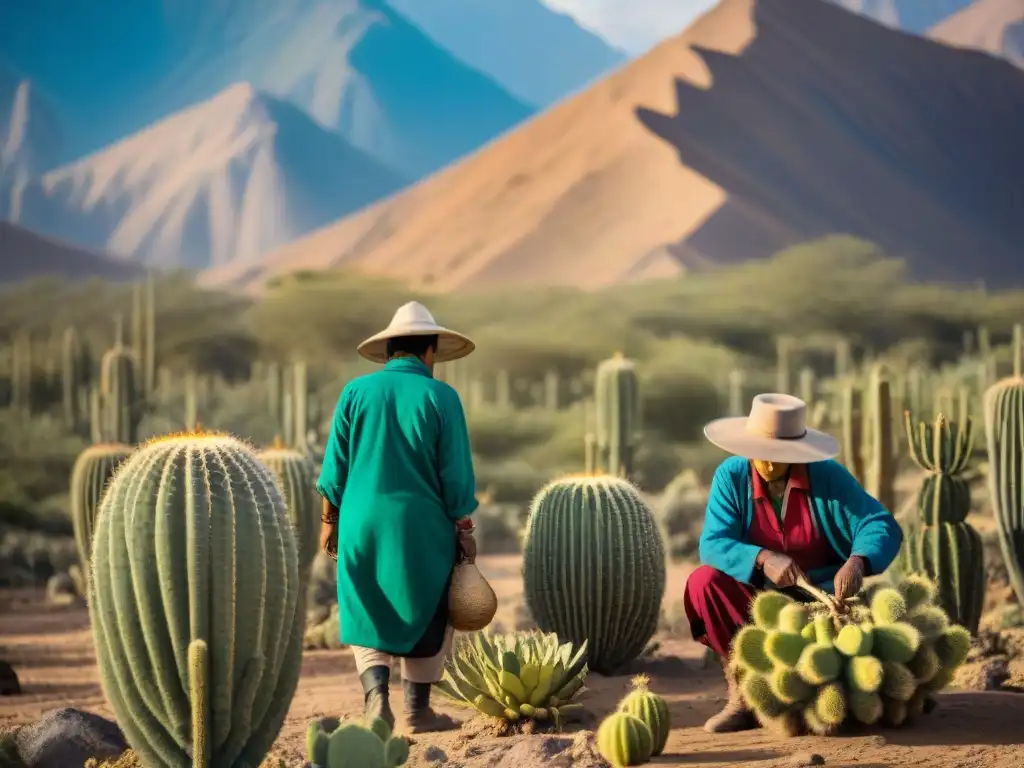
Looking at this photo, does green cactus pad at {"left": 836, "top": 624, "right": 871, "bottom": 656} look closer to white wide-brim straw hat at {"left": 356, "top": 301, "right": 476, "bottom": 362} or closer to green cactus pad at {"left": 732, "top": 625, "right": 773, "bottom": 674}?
green cactus pad at {"left": 732, "top": 625, "right": 773, "bottom": 674}

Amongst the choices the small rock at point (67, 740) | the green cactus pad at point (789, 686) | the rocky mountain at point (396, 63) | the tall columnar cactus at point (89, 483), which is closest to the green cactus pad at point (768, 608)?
the green cactus pad at point (789, 686)

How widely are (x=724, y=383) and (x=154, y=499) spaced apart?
2205 centimetres

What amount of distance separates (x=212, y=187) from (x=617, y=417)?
23.1 meters

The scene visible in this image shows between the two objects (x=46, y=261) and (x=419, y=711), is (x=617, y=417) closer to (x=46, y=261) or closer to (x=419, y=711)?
(x=419, y=711)

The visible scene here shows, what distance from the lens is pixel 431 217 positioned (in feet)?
110

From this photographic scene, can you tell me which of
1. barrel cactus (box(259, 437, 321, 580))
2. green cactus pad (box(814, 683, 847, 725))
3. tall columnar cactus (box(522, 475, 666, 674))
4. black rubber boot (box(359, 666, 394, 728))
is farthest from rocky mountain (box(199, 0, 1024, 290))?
green cactus pad (box(814, 683, 847, 725))

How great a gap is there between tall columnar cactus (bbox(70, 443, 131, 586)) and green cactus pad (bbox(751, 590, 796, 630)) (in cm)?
585

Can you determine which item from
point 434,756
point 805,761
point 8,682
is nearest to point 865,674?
point 805,761

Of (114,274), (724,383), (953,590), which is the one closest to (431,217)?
(114,274)

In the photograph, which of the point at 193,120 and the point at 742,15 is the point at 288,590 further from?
the point at 742,15

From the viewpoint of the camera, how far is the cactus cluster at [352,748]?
4.45 m

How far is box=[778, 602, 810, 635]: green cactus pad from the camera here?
5055 millimetres

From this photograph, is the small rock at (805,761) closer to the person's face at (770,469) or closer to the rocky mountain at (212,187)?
the person's face at (770,469)

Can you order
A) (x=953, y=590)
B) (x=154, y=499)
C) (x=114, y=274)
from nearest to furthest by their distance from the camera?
1. (x=154, y=499)
2. (x=953, y=590)
3. (x=114, y=274)
